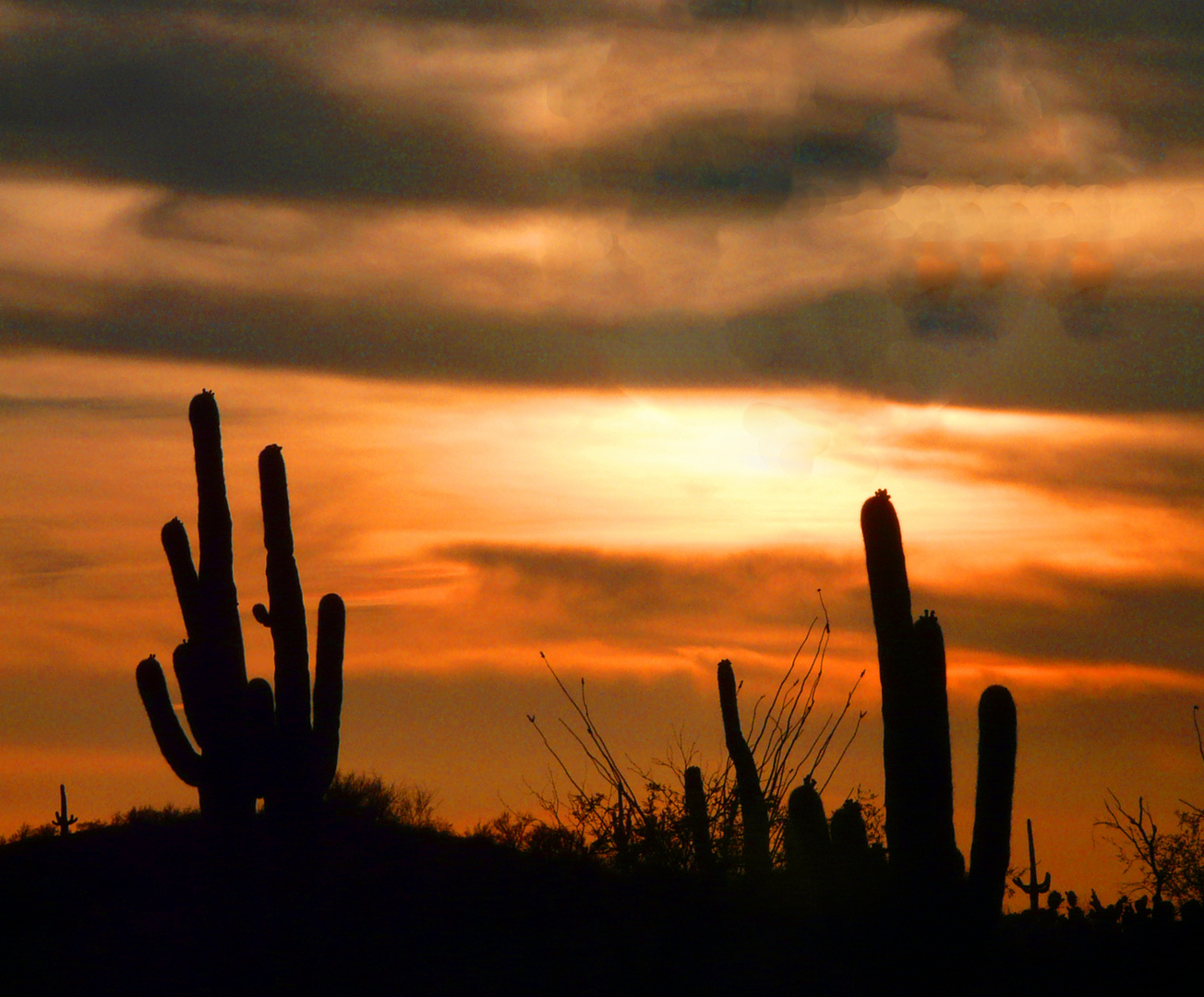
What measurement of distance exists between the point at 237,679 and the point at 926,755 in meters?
10.8

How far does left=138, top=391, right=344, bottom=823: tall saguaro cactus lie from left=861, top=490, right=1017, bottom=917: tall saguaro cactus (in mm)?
9134

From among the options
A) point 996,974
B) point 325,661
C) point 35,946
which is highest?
point 325,661

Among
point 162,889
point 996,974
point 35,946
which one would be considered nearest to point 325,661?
point 162,889

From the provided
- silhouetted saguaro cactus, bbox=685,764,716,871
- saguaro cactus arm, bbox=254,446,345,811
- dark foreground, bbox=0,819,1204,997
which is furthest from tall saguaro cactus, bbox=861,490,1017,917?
saguaro cactus arm, bbox=254,446,345,811

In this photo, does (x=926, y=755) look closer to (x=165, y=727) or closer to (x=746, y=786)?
(x=746, y=786)

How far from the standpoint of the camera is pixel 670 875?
68.8ft

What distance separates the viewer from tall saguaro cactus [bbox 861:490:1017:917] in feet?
57.1

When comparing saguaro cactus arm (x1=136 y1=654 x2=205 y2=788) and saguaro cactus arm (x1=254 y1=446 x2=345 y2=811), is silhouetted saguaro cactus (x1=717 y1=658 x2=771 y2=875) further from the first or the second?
saguaro cactus arm (x1=136 y1=654 x2=205 y2=788)

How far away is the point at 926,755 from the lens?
17.4 metres

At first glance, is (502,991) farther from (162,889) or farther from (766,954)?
(162,889)

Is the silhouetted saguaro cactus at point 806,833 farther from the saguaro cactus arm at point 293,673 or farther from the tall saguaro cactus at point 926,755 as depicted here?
the saguaro cactus arm at point 293,673

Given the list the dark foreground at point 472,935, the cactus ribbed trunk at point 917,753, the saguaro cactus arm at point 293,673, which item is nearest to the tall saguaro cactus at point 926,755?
the cactus ribbed trunk at point 917,753

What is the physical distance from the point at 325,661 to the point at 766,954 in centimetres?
842

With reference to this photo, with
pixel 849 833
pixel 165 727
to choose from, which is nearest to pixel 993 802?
pixel 849 833
